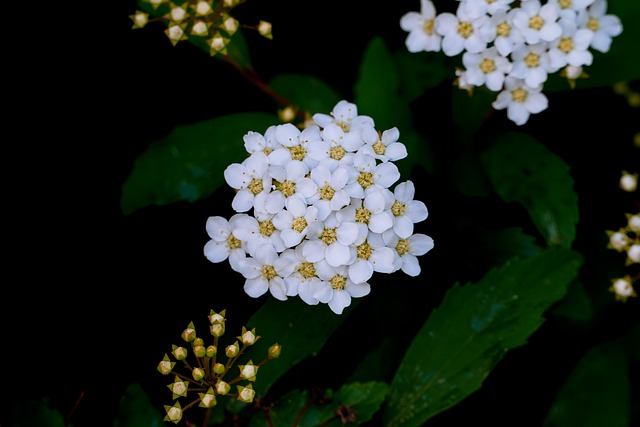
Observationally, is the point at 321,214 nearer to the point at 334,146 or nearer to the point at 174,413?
the point at 334,146

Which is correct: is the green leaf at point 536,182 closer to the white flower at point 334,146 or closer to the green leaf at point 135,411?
the white flower at point 334,146

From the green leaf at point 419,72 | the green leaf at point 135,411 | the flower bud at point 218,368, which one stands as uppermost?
the green leaf at point 419,72

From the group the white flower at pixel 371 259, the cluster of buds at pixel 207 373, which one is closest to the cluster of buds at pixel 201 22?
the white flower at pixel 371 259

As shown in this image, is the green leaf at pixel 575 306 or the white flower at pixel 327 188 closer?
the white flower at pixel 327 188

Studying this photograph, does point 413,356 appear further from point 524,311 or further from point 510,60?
point 510,60

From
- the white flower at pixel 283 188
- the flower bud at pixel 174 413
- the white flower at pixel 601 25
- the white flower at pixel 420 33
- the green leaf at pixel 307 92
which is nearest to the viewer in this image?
the flower bud at pixel 174 413

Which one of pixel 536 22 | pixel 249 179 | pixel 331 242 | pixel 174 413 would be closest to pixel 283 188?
pixel 249 179

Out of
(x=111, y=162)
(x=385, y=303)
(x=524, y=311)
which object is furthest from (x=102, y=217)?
(x=524, y=311)

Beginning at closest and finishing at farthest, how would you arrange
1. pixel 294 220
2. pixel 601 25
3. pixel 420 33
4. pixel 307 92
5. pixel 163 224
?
1. pixel 294 220
2. pixel 601 25
3. pixel 420 33
4. pixel 163 224
5. pixel 307 92
